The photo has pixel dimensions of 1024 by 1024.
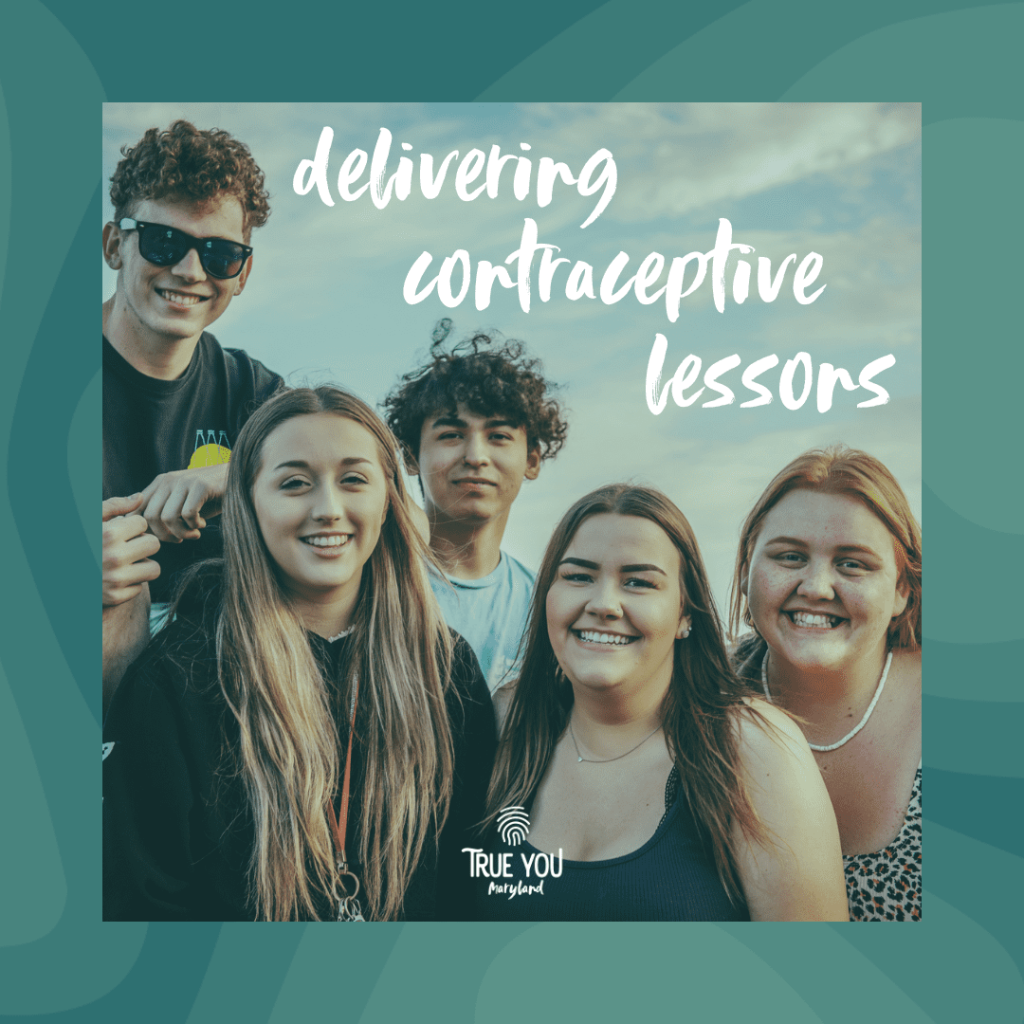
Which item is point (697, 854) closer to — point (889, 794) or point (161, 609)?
point (889, 794)

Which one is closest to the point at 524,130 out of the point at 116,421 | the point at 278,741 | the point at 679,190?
the point at 679,190

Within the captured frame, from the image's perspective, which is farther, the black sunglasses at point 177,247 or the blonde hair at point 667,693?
the black sunglasses at point 177,247

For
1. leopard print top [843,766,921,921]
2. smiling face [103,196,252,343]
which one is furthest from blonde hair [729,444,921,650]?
smiling face [103,196,252,343]

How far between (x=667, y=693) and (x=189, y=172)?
283cm

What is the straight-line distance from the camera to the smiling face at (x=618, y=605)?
3.51 m

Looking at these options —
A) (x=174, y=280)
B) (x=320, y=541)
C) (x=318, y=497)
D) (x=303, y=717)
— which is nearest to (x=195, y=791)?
(x=303, y=717)

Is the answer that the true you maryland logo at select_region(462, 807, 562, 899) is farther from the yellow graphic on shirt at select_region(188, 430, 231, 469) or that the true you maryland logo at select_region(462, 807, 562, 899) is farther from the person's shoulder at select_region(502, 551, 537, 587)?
the yellow graphic on shirt at select_region(188, 430, 231, 469)

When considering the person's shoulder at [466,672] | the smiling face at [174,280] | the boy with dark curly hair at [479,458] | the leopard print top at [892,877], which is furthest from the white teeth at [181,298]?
the leopard print top at [892,877]

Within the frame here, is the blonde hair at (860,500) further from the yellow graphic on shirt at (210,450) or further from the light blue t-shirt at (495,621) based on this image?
the yellow graphic on shirt at (210,450)

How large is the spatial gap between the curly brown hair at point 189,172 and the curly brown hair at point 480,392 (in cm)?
94

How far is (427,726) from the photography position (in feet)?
11.8

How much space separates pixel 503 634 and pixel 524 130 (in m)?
2.06

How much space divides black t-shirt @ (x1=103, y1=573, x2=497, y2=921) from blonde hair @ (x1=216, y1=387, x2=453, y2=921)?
52 millimetres

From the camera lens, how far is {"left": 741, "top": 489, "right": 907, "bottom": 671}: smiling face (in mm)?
3559
